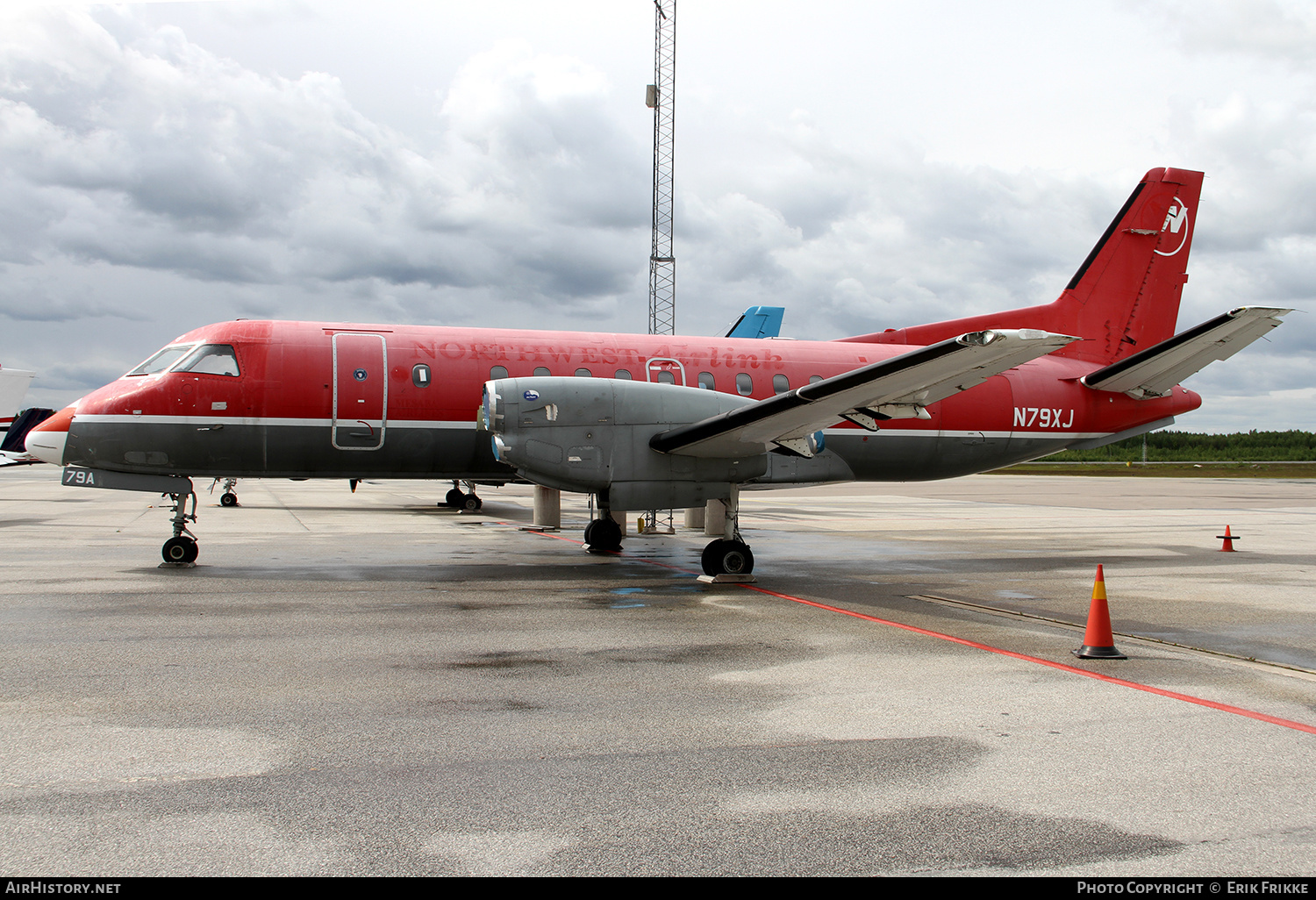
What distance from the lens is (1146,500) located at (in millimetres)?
35219

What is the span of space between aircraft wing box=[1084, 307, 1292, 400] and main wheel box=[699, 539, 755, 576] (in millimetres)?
7442

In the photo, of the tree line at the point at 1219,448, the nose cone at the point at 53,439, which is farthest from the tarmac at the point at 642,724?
the tree line at the point at 1219,448

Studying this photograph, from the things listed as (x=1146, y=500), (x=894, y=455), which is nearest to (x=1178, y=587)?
(x=894, y=455)

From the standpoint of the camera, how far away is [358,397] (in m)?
12.7

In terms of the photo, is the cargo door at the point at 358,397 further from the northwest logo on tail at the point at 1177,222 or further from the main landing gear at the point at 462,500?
the northwest logo on tail at the point at 1177,222

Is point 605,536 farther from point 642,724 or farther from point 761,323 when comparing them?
point 761,323

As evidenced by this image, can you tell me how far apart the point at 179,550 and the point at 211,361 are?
2.73 meters

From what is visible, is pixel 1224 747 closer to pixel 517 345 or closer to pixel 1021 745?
pixel 1021 745

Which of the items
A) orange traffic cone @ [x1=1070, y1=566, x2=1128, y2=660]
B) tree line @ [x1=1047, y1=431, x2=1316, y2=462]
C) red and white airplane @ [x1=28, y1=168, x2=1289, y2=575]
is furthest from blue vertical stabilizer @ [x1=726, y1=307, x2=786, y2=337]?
tree line @ [x1=1047, y1=431, x2=1316, y2=462]

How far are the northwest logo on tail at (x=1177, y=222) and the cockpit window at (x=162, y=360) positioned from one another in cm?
1661

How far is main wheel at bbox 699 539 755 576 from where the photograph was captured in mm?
12336

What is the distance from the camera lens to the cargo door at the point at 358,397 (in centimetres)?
1262

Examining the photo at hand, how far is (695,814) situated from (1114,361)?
1550cm

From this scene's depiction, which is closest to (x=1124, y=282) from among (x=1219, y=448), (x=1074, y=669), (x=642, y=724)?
(x=1074, y=669)
